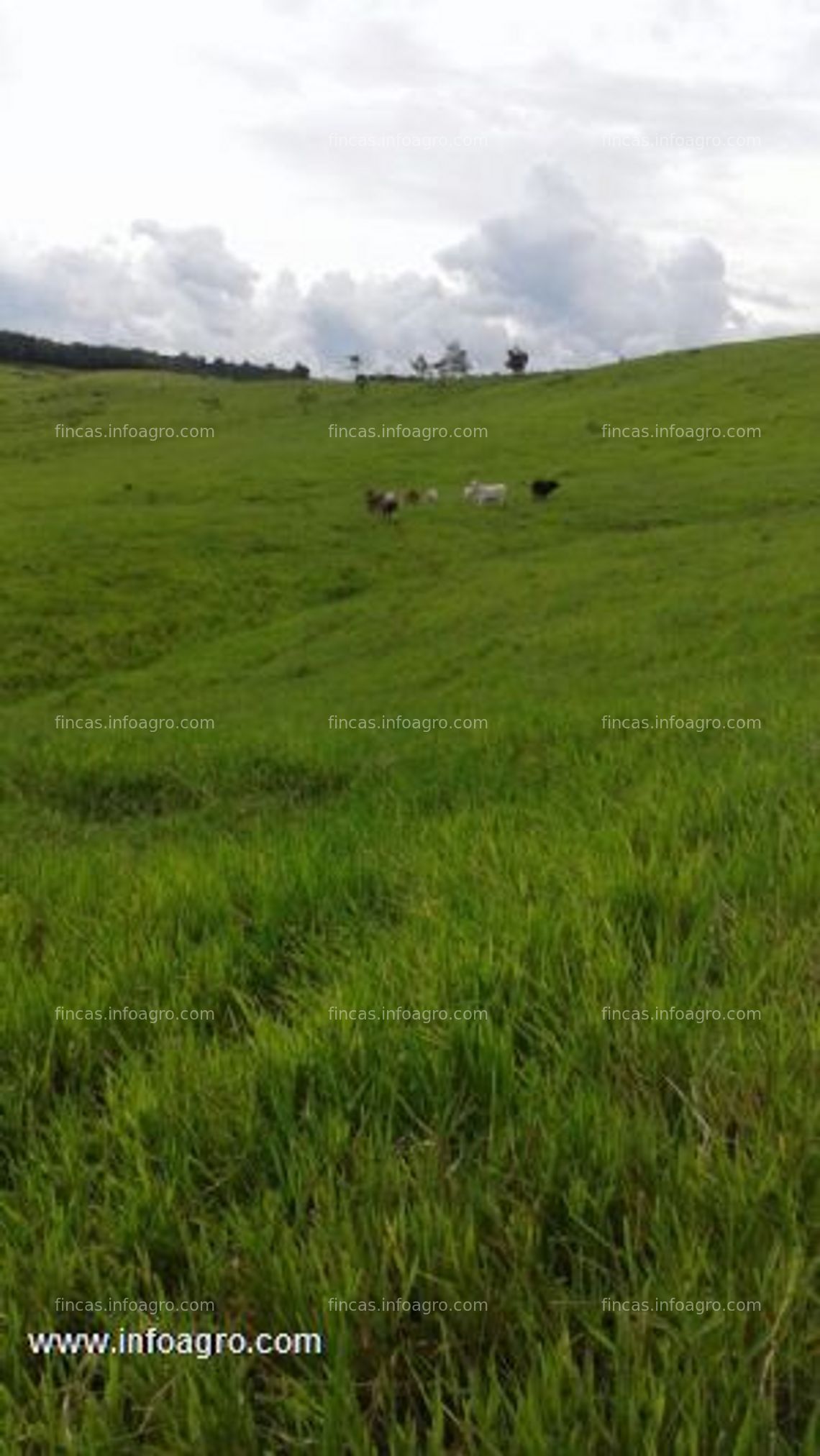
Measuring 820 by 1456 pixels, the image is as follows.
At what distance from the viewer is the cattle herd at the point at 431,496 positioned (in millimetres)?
44281

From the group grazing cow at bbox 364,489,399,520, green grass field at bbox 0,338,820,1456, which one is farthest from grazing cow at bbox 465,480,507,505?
green grass field at bbox 0,338,820,1456

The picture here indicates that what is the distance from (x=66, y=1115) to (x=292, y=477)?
51248 mm

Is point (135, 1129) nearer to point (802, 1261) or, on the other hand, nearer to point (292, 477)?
point (802, 1261)

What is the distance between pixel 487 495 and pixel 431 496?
8.32 ft

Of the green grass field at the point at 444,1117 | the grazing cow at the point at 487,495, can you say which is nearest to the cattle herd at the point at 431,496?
the grazing cow at the point at 487,495

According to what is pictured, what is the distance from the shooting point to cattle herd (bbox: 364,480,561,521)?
4428 centimetres

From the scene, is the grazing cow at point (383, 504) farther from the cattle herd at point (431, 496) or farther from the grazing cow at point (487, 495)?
the grazing cow at point (487, 495)

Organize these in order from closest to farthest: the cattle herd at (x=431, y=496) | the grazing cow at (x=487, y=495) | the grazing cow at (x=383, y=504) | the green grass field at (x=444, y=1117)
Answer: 1. the green grass field at (x=444, y=1117)
2. the grazing cow at (x=383, y=504)
3. the cattle herd at (x=431, y=496)
4. the grazing cow at (x=487, y=495)

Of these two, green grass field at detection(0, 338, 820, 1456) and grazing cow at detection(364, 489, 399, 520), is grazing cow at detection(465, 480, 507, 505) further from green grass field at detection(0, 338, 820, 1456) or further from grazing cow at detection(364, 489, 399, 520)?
green grass field at detection(0, 338, 820, 1456)

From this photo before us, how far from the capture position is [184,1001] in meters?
3.74

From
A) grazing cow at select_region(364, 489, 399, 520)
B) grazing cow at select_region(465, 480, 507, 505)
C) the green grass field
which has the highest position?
grazing cow at select_region(465, 480, 507, 505)

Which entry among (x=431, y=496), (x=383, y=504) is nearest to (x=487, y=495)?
(x=431, y=496)

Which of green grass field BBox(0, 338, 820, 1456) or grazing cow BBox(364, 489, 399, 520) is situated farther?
grazing cow BBox(364, 489, 399, 520)

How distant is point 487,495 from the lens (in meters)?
45.2
